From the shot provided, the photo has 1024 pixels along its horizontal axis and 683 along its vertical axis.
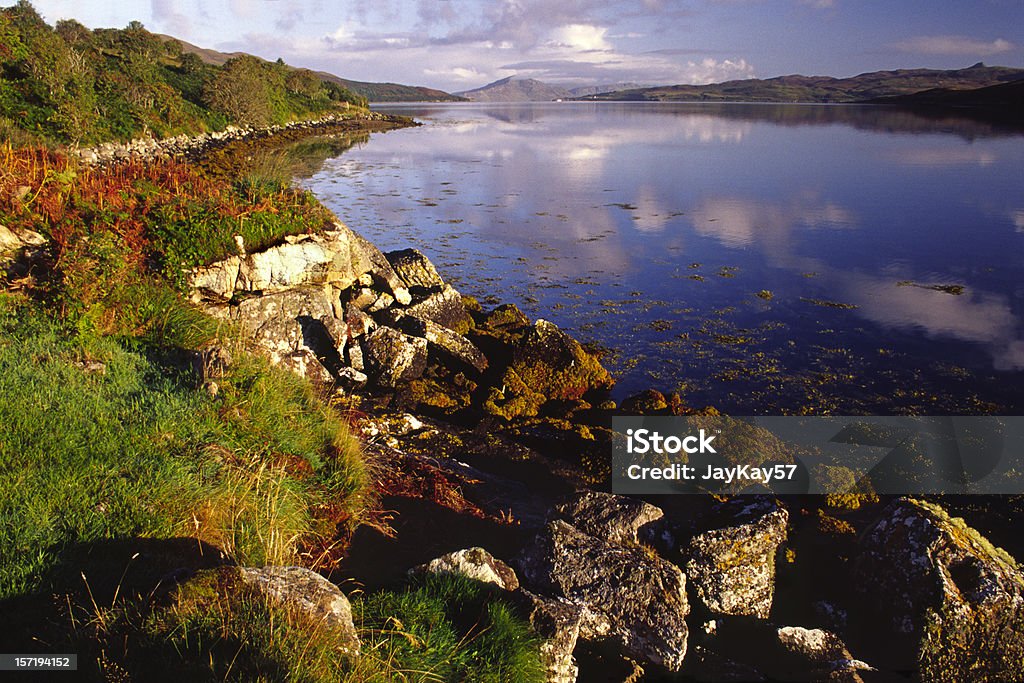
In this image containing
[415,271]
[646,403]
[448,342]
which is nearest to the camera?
[646,403]

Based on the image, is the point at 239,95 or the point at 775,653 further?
the point at 239,95

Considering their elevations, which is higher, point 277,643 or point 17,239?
point 17,239

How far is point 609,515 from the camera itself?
7250mm

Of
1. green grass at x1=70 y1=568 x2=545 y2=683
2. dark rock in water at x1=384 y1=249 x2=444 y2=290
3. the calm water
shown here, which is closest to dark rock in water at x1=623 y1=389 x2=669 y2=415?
the calm water

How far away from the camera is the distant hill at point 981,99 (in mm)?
107831

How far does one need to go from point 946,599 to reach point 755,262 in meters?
16.6

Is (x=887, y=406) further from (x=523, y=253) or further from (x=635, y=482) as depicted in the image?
(x=523, y=253)

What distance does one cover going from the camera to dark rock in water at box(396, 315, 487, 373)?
12312 millimetres

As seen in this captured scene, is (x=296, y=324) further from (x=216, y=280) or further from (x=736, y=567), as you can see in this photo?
(x=736, y=567)

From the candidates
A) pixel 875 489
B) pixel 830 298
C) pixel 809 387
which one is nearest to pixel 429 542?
pixel 875 489

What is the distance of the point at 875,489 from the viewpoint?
366 inches

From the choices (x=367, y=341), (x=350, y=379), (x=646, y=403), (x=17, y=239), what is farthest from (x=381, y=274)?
(x=646, y=403)

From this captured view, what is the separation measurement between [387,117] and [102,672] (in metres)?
124

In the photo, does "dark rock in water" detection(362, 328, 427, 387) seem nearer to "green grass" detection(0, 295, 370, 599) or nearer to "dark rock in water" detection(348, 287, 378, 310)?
"dark rock in water" detection(348, 287, 378, 310)
